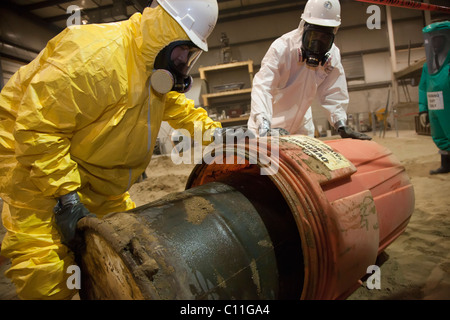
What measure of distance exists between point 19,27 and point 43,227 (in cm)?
901

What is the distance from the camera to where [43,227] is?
4.11 feet

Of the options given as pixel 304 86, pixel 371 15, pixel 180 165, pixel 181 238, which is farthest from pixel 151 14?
pixel 371 15

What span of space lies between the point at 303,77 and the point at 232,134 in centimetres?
131

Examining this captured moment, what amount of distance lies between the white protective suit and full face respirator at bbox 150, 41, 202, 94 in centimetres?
77

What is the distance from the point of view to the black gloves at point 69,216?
1.07 meters

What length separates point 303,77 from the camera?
256 centimetres

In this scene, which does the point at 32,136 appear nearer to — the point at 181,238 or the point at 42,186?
the point at 42,186

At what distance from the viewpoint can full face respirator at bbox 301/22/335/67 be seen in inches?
89.3

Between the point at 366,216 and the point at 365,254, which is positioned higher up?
the point at 366,216

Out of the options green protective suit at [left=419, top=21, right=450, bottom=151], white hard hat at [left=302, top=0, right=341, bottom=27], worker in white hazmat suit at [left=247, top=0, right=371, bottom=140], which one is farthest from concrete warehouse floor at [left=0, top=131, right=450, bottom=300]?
white hard hat at [left=302, top=0, right=341, bottom=27]

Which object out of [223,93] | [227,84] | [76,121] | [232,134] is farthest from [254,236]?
[227,84]

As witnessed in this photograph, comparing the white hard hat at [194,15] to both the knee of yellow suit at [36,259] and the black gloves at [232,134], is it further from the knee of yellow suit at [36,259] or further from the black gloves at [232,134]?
the knee of yellow suit at [36,259]

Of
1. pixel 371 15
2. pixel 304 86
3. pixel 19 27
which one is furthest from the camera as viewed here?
pixel 371 15

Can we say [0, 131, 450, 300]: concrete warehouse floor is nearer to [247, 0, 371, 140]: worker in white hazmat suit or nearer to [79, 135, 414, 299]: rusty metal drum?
[79, 135, 414, 299]: rusty metal drum
